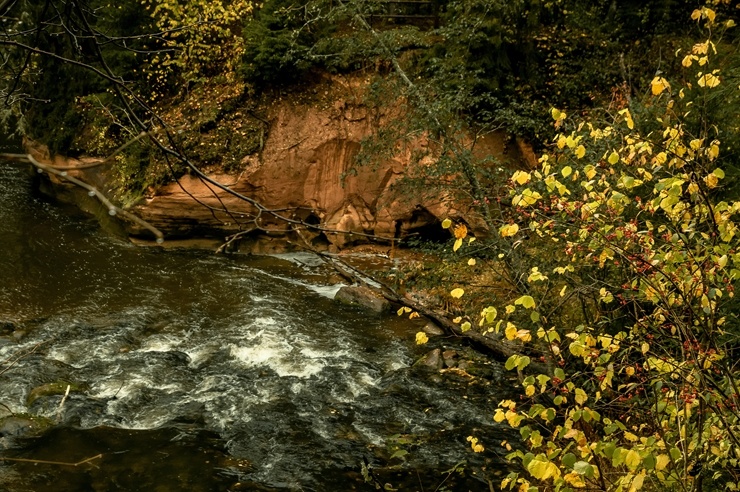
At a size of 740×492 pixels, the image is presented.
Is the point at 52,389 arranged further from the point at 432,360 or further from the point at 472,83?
the point at 472,83

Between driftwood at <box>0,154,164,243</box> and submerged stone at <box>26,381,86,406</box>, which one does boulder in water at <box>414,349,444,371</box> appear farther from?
driftwood at <box>0,154,164,243</box>

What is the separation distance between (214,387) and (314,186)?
7.14 m

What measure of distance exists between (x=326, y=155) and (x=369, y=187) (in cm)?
133

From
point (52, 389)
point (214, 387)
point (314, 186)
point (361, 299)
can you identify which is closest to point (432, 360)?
point (361, 299)

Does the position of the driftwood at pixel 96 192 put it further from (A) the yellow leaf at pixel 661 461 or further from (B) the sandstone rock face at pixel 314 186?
(B) the sandstone rock face at pixel 314 186

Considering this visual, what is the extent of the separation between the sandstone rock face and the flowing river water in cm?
136

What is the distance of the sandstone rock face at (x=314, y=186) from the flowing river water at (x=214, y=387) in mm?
1362

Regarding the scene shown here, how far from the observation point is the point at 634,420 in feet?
19.9

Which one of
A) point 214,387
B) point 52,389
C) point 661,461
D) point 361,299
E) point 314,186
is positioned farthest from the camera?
point 314,186

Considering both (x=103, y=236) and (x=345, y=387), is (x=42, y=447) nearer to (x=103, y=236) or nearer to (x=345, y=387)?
(x=345, y=387)

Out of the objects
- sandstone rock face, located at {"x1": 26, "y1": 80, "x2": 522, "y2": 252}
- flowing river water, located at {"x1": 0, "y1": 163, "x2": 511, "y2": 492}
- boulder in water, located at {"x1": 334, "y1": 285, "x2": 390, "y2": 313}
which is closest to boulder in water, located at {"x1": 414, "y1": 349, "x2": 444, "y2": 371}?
flowing river water, located at {"x1": 0, "y1": 163, "x2": 511, "y2": 492}

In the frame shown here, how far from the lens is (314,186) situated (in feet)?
48.6

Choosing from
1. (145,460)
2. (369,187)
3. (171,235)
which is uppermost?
(369,187)

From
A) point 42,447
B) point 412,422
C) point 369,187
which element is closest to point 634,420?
point 412,422
